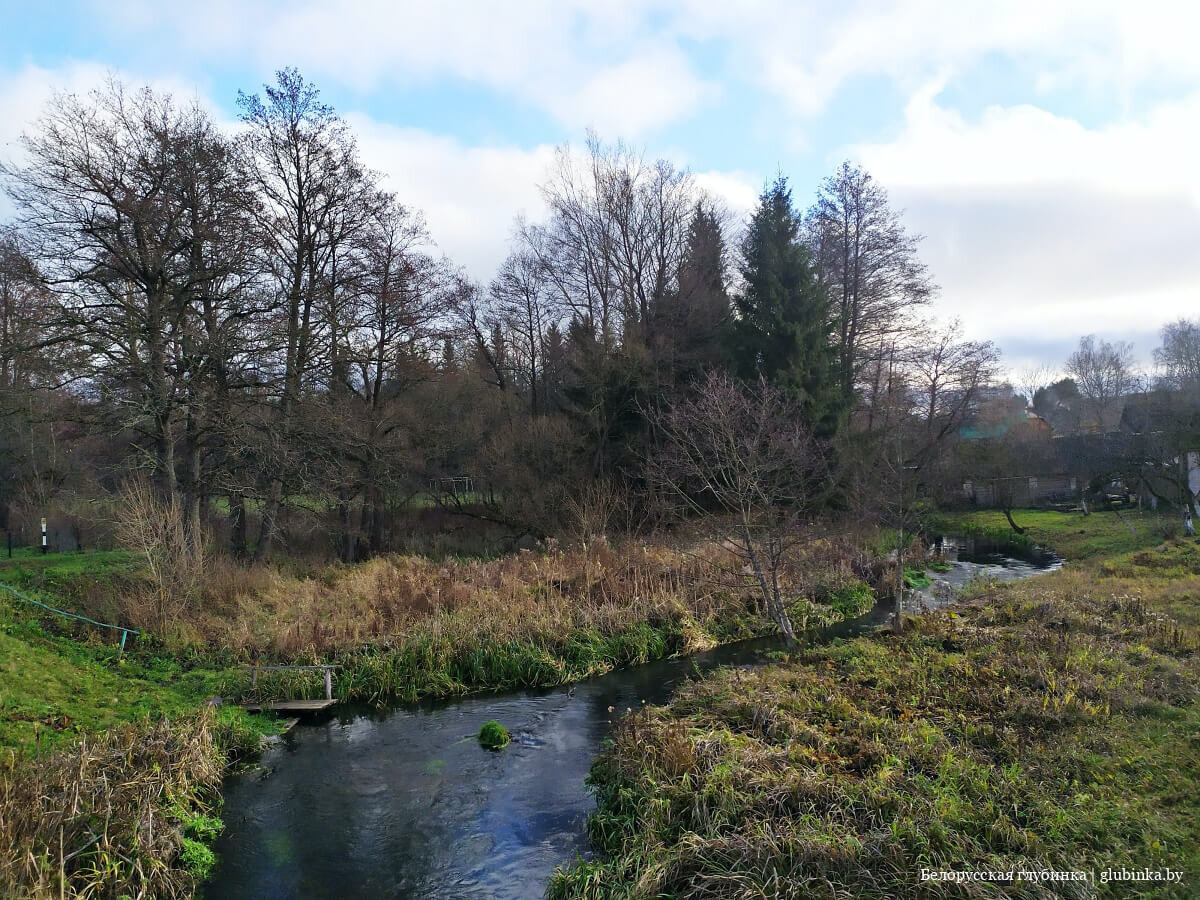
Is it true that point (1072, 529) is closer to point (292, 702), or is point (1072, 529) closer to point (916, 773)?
point (916, 773)

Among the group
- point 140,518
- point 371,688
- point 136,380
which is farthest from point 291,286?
point 371,688

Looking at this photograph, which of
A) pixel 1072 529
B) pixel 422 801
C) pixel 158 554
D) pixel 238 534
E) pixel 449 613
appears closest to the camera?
pixel 422 801

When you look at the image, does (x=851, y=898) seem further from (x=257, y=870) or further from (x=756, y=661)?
(x=756, y=661)

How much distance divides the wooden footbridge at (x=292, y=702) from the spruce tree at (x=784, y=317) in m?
19.7

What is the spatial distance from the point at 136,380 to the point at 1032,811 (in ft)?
64.4

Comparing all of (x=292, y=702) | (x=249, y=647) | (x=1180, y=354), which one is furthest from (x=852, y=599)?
(x=1180, y=354)

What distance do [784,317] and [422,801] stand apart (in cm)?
2404

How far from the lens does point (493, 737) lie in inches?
430

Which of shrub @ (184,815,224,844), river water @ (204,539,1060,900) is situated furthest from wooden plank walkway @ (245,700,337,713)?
shrub @ (184,815,224,844)

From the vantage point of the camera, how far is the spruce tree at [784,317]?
28391 mm

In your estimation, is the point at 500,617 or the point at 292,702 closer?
the point at 292,702

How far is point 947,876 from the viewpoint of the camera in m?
5.97

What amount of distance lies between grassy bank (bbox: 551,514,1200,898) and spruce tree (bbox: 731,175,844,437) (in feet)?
54.0

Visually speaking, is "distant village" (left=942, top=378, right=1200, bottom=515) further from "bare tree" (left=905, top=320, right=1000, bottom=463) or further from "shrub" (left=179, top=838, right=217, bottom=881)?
"shrub" (left=179, top=838, right=217, bottom=881)
